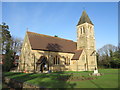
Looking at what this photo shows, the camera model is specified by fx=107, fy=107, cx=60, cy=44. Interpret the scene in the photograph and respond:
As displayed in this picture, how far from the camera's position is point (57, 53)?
30062 millimetres

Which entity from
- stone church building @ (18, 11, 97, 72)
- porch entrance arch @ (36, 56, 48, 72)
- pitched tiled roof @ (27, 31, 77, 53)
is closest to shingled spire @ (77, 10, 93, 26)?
stone church building @ (18, 11, 97, 72)

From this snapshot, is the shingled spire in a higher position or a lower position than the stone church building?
higher

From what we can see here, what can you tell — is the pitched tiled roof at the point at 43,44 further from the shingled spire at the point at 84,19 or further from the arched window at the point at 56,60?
the shingled spire at the point at 84,19

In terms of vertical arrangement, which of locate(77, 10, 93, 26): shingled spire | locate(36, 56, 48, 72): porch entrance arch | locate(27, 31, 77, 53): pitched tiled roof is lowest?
locate(36, 56, 48, 72): porch entrance arch

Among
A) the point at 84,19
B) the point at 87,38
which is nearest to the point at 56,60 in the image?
the point at 87,38

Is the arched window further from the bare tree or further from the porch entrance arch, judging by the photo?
the bare tree

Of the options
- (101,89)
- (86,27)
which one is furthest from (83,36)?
(101,89)

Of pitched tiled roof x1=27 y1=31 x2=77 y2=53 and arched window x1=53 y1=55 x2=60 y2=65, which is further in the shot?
arched window x1=53 y1=55 x2=60 y2=65

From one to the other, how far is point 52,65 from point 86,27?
1660 centimetres

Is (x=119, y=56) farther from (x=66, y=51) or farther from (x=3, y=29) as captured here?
(x=3, y=29)

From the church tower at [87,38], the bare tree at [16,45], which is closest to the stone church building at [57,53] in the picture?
the church tower at [87,38]

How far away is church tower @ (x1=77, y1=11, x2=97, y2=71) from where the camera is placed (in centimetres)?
3338

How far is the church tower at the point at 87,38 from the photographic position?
33.4 metres

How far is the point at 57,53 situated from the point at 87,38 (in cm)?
1109
